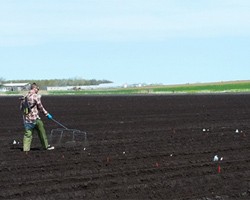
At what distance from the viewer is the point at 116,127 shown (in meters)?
26.2

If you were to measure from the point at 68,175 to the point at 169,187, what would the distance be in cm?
227

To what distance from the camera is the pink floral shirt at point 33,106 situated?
1716 cm

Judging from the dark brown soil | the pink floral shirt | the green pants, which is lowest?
the dark brown soil

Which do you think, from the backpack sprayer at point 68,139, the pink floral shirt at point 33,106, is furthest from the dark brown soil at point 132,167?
the pink floral shirt at point 33,106

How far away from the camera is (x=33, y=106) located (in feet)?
56.7

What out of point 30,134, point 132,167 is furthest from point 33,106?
point 132,167

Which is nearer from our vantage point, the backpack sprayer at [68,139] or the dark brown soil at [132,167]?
the dark brown soil at [132,167]

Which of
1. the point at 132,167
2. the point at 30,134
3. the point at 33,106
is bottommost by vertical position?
the point at 132,167

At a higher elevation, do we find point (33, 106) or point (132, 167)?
point (33, 106)

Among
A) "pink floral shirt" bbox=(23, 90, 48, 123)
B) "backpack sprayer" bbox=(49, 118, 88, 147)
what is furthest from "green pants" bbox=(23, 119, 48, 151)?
"backpack sprayer" bbox=(49, 118, 88, 147)

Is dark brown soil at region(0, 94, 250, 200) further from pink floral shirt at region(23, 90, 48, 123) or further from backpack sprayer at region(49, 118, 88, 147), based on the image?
pink floral shirt at region(23, 90, 48, 123)

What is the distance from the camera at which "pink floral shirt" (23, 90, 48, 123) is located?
56.3 ft

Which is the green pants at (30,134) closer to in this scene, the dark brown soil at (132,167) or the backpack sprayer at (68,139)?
the dark brown soil at (132,167)

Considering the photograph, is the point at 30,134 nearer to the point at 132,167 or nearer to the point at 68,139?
the point at 68,139
